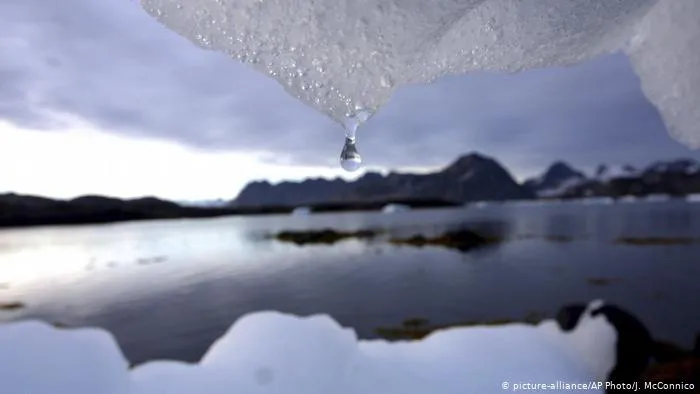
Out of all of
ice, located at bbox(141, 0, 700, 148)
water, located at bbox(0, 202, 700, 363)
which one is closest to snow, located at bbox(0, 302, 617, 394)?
water, located at bbox(0, 202, 700, 363)

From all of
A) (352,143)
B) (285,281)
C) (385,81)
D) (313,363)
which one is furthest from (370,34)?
(285,281)

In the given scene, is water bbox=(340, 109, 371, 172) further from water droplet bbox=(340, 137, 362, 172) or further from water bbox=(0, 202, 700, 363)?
water bbox=(0, 202, 700, 363)

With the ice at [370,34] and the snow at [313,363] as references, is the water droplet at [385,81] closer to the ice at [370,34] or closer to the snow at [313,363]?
the ice at [370,34]

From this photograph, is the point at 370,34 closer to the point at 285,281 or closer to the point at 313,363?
the point at 313,363

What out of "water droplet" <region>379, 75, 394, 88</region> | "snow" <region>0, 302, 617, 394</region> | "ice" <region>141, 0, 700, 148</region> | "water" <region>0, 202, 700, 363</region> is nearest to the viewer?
"ice" <region>141, 0, 700, 148</region>

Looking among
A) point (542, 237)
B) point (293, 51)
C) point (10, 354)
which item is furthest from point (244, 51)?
point (542, 237)

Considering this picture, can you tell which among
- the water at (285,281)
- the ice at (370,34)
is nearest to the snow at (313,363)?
the water at (285,281)

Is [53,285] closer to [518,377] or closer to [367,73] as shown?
[518,377]
